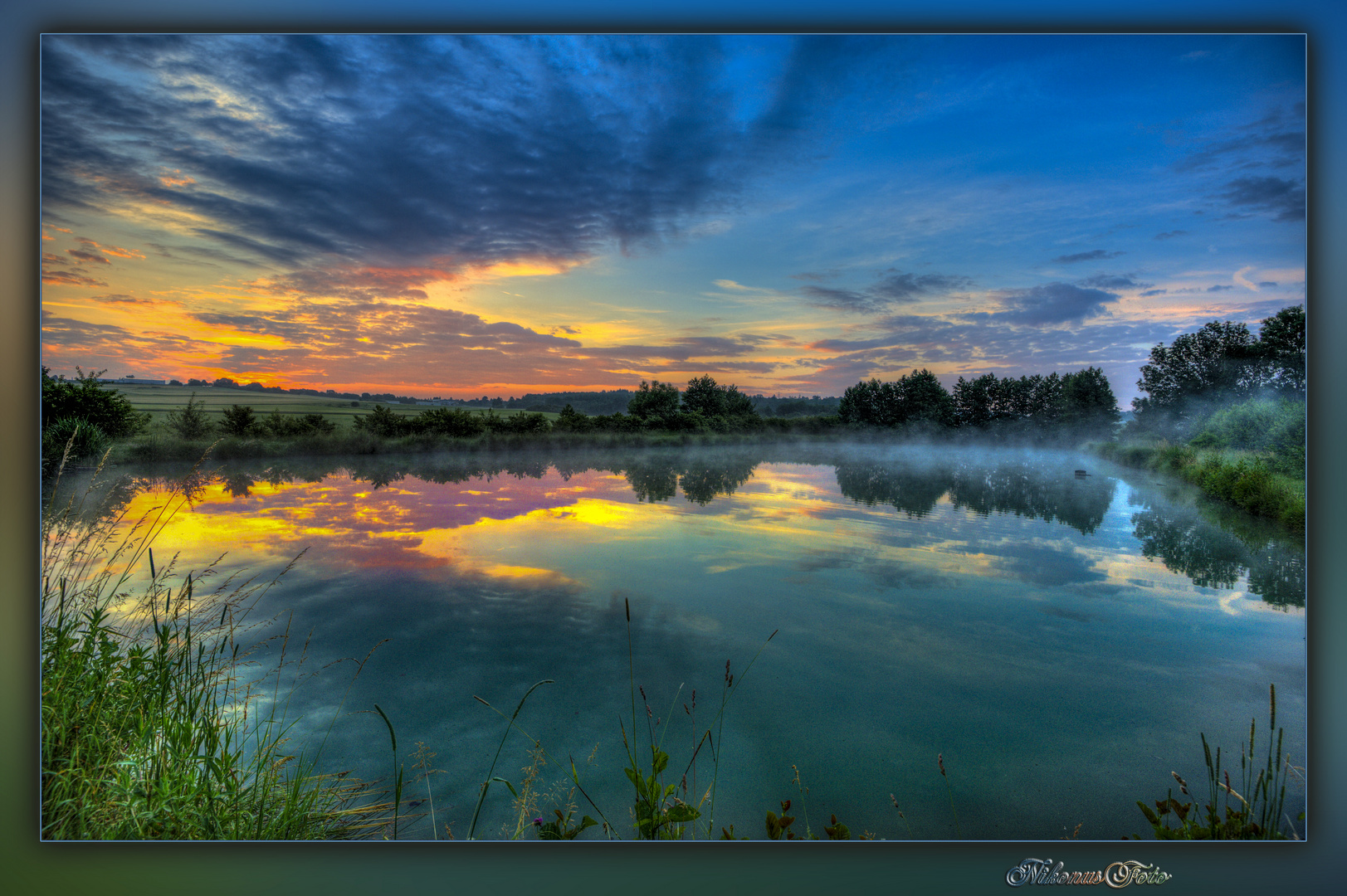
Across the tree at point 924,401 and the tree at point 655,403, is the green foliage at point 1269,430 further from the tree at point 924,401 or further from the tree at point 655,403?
the tree at point 655,403

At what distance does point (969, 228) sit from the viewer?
9.96 feet

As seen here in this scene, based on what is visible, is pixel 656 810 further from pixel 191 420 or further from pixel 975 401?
pixel 975 401

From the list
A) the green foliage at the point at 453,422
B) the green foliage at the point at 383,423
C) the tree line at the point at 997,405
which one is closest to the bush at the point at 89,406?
→ the green foliage at the point at 383,423

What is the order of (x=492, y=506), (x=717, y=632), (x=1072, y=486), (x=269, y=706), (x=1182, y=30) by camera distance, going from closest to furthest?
(x=1182, y=30) → (x=269, y=706) → (x=717, y=632) → (x=492, y=506) → (x=1072, y=486)

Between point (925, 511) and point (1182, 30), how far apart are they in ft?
18.5

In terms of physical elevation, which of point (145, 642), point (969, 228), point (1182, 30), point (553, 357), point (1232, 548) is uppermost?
point (1182, 30)

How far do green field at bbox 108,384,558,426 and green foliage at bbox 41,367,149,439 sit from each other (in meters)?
0.06

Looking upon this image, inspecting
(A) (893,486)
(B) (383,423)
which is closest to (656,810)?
(B) (383,423)

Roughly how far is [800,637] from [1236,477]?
8.55ft

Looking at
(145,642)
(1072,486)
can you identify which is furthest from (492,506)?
(1072,486)

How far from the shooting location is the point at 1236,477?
2.57 metres

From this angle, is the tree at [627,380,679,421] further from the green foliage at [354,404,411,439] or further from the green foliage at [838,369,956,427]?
the green foliage at [354,404,411,439]

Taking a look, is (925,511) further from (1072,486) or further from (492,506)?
(492,506)

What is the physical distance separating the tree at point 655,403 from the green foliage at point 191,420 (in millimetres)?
3649
